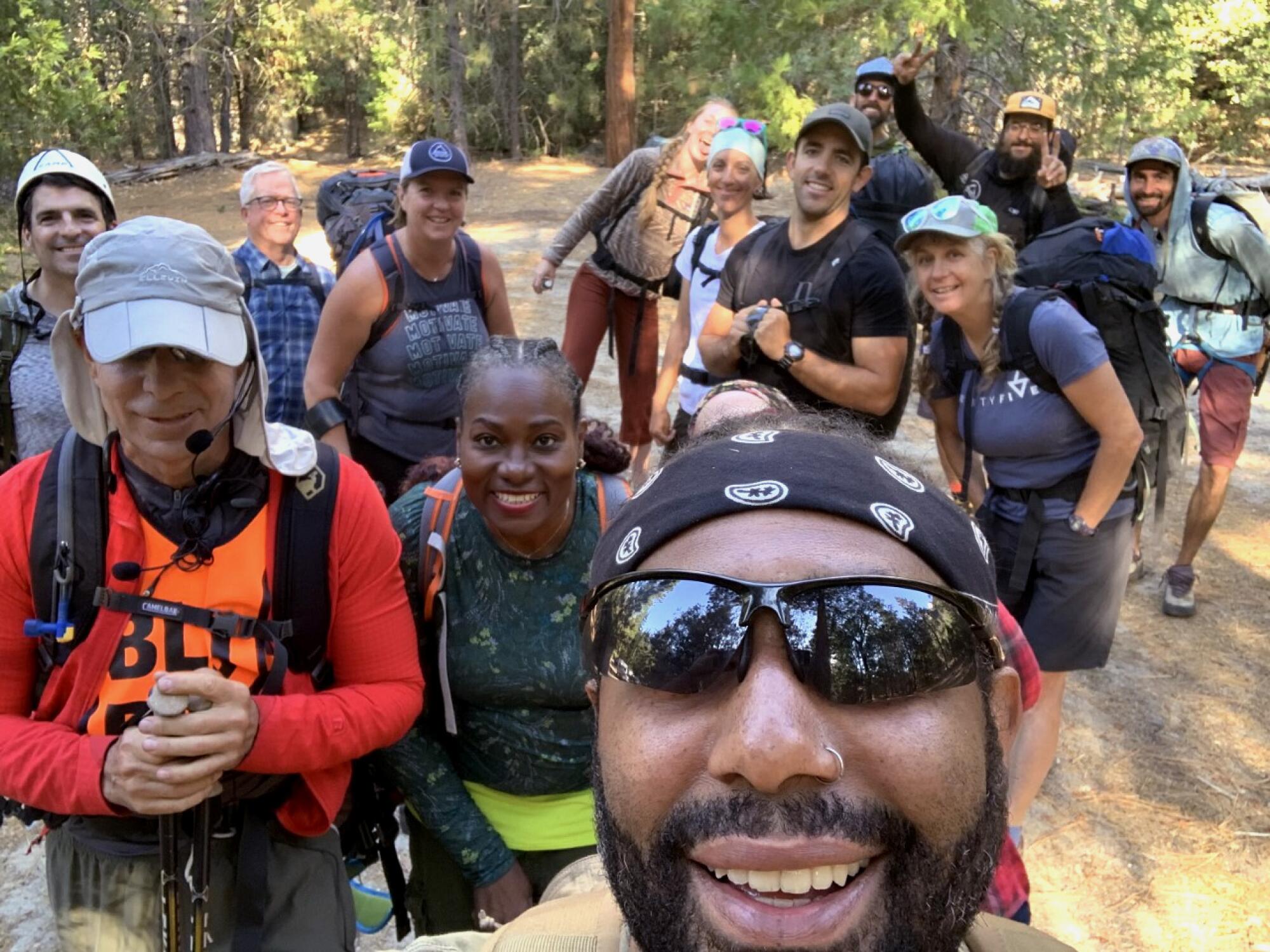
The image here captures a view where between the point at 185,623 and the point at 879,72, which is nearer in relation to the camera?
the point at 185,623

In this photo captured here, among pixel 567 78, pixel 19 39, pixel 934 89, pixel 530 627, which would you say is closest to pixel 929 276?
pixel 530 627

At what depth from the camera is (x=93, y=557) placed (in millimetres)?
2014

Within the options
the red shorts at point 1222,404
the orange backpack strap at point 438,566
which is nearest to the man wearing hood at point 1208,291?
the red shorts at point 1222,404

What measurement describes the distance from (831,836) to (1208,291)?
5.53m

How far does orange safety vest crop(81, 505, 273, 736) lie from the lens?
2.01m

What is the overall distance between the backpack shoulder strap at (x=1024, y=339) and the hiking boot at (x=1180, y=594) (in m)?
3.20

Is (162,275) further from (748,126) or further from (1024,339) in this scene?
(748,126)

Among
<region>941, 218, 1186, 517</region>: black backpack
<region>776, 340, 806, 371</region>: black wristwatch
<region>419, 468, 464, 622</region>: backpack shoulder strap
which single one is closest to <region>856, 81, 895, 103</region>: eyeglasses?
<region>941, 218, 1186, 517</region>: black backpack

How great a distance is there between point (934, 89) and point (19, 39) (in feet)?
26.8

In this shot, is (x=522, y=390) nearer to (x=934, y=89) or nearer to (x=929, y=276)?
(x=929, y=276)

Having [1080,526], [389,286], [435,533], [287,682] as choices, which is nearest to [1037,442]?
[1080,526]

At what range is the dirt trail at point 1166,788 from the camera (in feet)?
12.2

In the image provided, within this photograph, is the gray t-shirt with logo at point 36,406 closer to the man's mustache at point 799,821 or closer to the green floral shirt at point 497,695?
the green floral shirt at point 497,695

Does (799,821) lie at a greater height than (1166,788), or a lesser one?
greater
